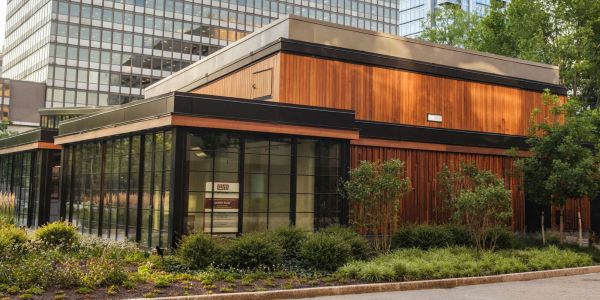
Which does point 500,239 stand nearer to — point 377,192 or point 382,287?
point 377,192

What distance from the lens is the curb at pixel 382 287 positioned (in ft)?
40.7

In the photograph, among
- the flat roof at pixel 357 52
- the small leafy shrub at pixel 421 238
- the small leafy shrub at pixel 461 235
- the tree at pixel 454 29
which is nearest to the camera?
the small leafy shrub at pixel 421 238

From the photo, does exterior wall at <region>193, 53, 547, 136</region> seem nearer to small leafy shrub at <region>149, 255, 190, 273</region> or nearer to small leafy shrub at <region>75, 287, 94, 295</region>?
small leafy shrub at <region>149, 255, 190, 273</region>

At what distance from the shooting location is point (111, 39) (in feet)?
283

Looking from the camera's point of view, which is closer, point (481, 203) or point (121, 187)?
point (481, 203)

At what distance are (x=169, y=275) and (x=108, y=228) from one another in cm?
884

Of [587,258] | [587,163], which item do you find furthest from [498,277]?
[587,163]

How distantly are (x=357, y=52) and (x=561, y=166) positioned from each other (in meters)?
8.96

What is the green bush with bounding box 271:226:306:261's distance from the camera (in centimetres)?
1723

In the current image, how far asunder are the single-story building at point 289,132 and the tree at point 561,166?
153cm

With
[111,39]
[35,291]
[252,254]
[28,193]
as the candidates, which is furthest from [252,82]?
[111,39]

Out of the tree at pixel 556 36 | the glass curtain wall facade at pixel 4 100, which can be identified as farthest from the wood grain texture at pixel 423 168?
the glass curtain wall facade at pixel 4 100

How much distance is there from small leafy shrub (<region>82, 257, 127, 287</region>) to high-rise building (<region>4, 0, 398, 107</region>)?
75.7 metres

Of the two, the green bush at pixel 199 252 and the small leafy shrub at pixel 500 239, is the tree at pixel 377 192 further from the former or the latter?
the green bush at pixel 199 252
